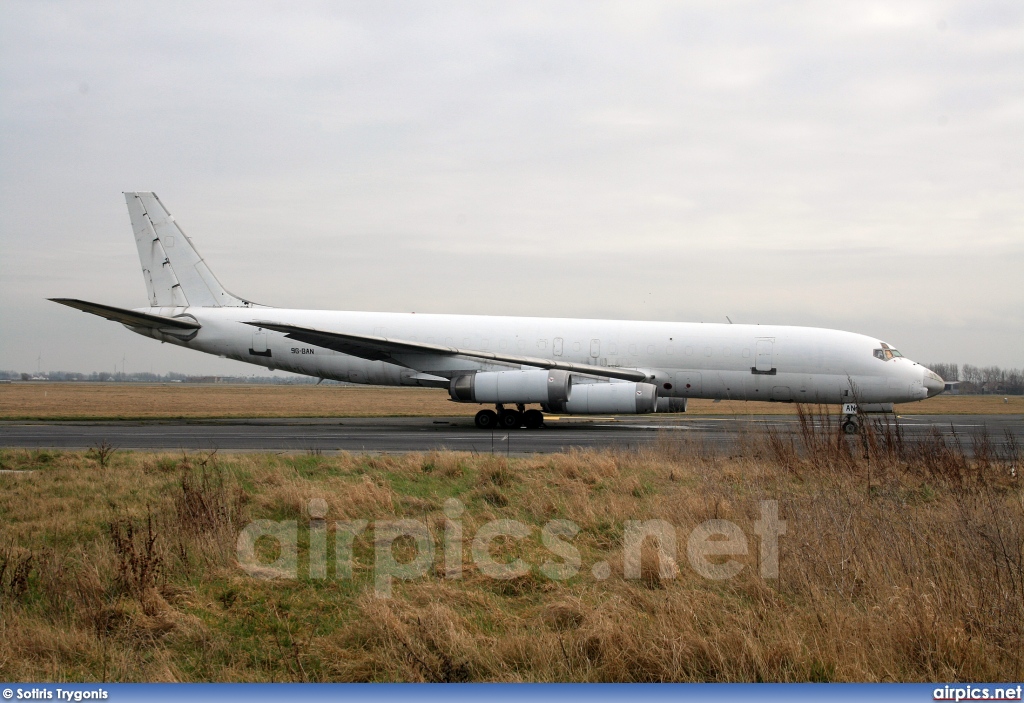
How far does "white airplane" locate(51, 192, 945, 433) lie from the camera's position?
2350 centimetres

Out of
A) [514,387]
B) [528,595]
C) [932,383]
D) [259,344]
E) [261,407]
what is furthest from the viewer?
[261,407]

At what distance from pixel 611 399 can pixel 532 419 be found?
11.3 ft

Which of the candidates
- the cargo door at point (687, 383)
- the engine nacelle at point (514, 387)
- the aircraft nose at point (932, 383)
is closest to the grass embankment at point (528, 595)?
the engine nacelle at point (514, 387)

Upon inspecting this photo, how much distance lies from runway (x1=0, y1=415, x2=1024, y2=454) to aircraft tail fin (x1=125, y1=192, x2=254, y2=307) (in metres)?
4.29

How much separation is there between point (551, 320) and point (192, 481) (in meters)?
17.6

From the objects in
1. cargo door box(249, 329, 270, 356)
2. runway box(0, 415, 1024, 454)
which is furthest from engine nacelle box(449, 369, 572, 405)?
cargo door box(249, 329, 270, 356)

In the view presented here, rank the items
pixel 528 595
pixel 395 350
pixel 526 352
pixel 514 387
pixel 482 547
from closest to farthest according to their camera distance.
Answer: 1. pixel 528 595
2. pixel 482 547
3. pixel 514 387
4. pixel 395 350
5. pixel 526 352

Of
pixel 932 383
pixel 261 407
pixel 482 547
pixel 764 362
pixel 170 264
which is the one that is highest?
pixel 170 264

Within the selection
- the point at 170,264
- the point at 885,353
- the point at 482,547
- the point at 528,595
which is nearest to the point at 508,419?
the point at 885,353

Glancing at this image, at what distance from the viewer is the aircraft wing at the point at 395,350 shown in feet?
77.8

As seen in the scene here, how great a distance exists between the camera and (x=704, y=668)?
4586 millimetres

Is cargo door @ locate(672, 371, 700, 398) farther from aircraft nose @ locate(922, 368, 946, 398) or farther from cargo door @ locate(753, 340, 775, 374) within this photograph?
aircraft nose @ locate(922, 368, 946, 398)

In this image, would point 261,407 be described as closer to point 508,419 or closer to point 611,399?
point 508,419

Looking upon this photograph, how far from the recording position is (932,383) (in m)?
24.0
